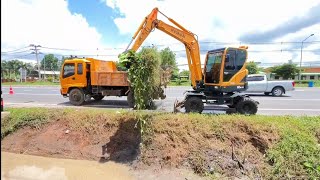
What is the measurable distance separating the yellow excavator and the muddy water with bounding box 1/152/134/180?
3.84 metres

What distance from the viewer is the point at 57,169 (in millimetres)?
6559

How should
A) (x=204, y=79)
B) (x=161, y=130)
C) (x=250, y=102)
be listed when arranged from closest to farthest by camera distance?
(x=161, y=130) < (x=250, y=102) < (x=204, y=79)

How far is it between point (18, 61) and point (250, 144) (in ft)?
288

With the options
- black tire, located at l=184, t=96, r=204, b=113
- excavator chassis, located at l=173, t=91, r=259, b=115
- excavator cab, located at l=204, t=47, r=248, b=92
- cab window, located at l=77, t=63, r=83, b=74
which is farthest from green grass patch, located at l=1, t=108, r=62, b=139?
excavator cab, located at l=204, t=47, r=248, b=92

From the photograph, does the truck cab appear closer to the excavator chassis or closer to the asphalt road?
the asphalt road

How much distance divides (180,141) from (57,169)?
11.0ft

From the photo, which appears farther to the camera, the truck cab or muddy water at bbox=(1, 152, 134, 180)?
the truck cab

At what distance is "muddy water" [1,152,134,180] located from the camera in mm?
6074

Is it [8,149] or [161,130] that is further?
[8,149]

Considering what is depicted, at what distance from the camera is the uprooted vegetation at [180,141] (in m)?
5.75

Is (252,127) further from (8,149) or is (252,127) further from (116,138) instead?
(8,149)

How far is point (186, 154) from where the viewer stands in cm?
618

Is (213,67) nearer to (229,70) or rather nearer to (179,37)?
(229,70)

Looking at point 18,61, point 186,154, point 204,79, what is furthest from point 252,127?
point 18,61
